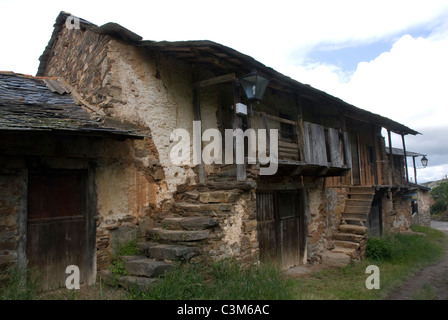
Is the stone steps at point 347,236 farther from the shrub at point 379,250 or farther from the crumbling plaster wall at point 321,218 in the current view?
the shrub at point 379,250

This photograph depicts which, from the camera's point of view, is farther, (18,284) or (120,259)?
(120,259)

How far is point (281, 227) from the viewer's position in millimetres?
8469

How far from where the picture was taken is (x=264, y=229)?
7.95 meters

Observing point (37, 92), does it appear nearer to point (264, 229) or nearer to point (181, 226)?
point (181, 226)

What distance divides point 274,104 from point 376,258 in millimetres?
5294

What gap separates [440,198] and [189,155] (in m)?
29.5

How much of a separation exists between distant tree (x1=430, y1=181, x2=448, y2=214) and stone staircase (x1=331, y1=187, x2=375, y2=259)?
21.8 meters

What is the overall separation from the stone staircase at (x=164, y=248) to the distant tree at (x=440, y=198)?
96.3ft
